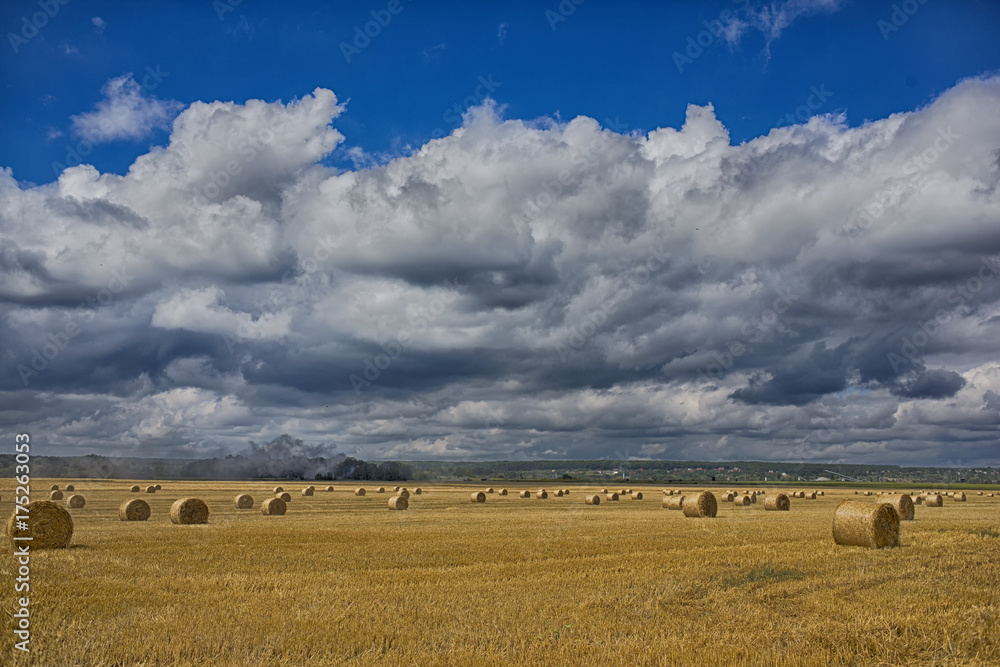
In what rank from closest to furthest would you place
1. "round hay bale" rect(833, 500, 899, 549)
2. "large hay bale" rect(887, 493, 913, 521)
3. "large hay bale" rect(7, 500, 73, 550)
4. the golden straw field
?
the golden straw field → "large hay bale" rect(7, 500, 73, 550) → "round hay bale" rect(833, 500, 899, 549) → "large hay bale" rect(887, 493, 913, 521)

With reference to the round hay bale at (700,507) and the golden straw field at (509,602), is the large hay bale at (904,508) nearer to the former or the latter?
the round hay bale at (700,507)

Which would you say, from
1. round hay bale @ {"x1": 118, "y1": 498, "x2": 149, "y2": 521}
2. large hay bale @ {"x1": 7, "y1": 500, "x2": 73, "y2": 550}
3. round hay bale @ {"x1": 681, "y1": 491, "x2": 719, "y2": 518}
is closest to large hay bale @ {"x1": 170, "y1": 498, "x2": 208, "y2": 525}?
round hay bale @ {"x1": 118, "y1": 498, "x2": 149, "y2": 521}

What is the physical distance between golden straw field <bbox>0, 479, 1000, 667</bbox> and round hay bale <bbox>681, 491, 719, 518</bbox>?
13642 millimetres

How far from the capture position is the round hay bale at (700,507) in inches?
1341

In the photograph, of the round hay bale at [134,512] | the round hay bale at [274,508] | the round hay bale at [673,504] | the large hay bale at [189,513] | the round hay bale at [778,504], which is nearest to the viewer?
the large hay bale at [189,513]

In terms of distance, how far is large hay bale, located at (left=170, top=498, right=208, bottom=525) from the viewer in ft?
91.7

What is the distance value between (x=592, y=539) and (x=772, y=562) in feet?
21.2

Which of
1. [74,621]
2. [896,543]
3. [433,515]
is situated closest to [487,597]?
[74,621]

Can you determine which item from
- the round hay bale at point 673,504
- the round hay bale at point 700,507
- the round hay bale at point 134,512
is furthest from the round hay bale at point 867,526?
the round hay bale at point 134,512

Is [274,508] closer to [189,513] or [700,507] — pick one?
[189,513]

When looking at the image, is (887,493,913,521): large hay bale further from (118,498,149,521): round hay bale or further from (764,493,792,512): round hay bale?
(118,498,149,521): round hay bale

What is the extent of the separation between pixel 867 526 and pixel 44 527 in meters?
21.5

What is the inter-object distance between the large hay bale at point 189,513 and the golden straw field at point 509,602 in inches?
303

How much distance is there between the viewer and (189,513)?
2812 cm
